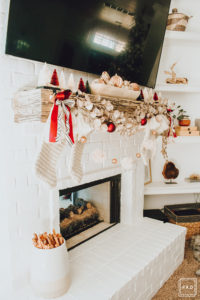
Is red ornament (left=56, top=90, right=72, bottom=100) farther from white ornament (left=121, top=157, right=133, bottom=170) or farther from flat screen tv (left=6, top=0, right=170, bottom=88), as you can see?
white ornament (left=121, top=157, right=133, bottom=170)

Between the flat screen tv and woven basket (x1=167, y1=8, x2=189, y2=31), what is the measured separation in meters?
0.24

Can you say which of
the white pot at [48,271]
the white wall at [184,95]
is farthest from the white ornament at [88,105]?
the white wall at [184,95]

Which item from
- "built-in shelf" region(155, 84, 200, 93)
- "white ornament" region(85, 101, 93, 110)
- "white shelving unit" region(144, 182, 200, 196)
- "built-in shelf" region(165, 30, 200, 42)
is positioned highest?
"built-in shelf" region(165, 30, 200, 42)

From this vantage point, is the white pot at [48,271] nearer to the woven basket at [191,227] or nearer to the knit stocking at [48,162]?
the knit stocking at [48,162]

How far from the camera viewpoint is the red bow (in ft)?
3.07

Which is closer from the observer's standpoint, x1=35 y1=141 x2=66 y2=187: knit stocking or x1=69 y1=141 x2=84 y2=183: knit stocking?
x1=35 y1=141 x2=66 y2=187: knit stocking

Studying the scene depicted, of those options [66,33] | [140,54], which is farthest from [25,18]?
[140,54]

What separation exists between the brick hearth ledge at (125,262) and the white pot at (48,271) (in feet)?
0.21

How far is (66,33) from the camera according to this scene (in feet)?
4.02

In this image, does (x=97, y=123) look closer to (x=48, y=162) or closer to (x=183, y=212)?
(x=48, y=162)

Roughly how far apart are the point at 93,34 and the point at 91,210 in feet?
4.72

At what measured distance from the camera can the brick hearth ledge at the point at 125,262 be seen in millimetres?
1274

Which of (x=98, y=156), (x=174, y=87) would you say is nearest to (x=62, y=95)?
(x=98, y=156)

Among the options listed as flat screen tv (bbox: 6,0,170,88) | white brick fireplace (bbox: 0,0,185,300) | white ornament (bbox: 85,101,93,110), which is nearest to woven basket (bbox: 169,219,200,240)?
white brick fireplace (bbox: 0,0,185,300)
